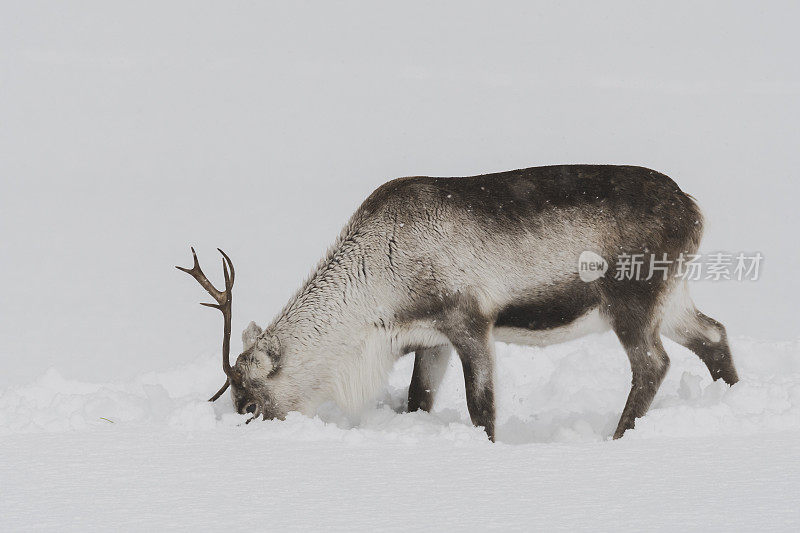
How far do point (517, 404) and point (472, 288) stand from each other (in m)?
1.63

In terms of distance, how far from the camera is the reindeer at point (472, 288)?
7105 mm

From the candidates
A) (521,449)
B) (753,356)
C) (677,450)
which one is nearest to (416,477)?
(521,449)

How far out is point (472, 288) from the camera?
710cm

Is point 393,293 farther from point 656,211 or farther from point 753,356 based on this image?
point 753,356

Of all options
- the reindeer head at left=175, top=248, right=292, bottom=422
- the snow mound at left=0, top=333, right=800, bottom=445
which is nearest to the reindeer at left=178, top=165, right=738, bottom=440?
the reindeer head at left=175, top=248, right=292, bottom=422

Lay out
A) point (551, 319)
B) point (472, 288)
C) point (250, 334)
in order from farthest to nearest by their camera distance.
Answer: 1. point (250, 334)
2. point (551, 319)
3. point (472, 288)

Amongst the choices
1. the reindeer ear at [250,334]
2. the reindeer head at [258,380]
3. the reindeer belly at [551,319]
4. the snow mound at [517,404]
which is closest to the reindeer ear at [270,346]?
the reindeer head at [258,380]

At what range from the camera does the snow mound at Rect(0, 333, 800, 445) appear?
21.1 feet

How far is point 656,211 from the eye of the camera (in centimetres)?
733

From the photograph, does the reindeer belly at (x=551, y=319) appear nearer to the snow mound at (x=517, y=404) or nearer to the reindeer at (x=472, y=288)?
the reindeer at (x=472, y=288)

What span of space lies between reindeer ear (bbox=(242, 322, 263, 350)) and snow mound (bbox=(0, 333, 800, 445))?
486mm

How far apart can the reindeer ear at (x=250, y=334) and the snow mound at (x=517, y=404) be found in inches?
19.1

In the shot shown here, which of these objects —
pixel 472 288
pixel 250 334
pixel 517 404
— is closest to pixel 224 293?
pixel 250 334

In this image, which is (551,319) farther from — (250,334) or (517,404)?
(250,334)
